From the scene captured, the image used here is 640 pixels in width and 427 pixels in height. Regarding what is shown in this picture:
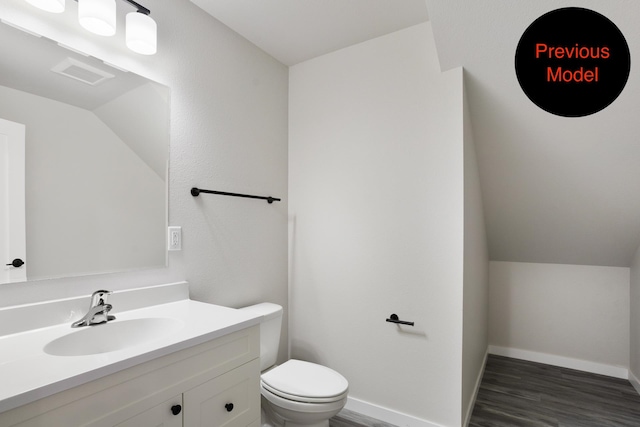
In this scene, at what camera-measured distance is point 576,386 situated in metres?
2.41

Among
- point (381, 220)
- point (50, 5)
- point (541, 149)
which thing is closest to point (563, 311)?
point (541, 149)

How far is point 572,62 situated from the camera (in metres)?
1.78

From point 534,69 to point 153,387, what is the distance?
221 centimetres

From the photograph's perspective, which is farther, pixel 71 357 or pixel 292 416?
pixel 292 416

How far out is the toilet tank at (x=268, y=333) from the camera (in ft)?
5.97

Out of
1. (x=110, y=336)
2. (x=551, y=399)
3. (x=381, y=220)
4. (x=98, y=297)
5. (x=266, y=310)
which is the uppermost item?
(x=381, y=220)

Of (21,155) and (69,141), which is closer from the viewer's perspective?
(21,155)

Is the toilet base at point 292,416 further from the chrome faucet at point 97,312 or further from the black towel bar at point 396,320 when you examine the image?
the chrome faucet at point 97,312

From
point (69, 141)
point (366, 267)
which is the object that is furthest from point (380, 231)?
point (69, 141)

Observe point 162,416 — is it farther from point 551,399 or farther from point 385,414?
point 551,399

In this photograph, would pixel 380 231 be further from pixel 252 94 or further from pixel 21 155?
pixel 21 155

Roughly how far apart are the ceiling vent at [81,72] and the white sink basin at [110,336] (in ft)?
3.20

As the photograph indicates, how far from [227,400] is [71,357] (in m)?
0.53

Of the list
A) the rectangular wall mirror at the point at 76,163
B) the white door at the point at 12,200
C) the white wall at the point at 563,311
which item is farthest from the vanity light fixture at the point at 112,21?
the white wall at the point at 563,311
